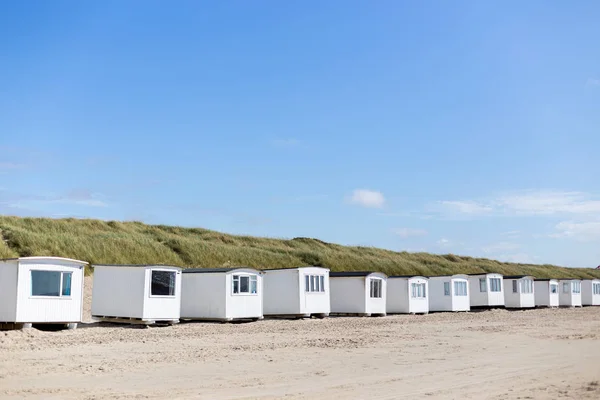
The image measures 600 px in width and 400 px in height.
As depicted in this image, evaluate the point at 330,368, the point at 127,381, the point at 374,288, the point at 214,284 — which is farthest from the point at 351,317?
the point at 127,381

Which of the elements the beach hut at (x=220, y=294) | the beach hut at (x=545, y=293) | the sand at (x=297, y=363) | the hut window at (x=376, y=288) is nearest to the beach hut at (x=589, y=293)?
the beach hut at (x=545, y=293)

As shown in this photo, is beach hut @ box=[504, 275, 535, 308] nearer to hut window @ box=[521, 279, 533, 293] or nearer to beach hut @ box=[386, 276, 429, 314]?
hut window @ box=[521, 279, 533, 293]

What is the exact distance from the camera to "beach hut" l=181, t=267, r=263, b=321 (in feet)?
90.3

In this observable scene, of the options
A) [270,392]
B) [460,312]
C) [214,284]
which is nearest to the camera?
[270,392]

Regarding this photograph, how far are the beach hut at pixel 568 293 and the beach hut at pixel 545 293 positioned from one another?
150cm

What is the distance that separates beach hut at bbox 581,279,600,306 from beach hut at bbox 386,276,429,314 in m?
21.6

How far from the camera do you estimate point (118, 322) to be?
26.0 meters

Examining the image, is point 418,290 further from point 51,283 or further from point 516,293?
point 51,283

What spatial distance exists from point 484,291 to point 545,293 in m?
8.01

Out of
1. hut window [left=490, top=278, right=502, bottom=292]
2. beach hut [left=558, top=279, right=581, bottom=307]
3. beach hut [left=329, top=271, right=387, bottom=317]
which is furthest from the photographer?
beach hut [left=558, top=279, right=581, bottom=307]

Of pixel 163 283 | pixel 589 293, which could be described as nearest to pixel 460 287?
pixel 589 293

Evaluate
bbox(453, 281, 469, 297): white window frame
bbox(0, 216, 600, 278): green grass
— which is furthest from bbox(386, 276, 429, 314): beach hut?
bbox(0, 216, 600, 278): green grass

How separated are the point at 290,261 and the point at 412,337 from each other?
33493 mm

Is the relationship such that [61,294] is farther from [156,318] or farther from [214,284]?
[214,284]
